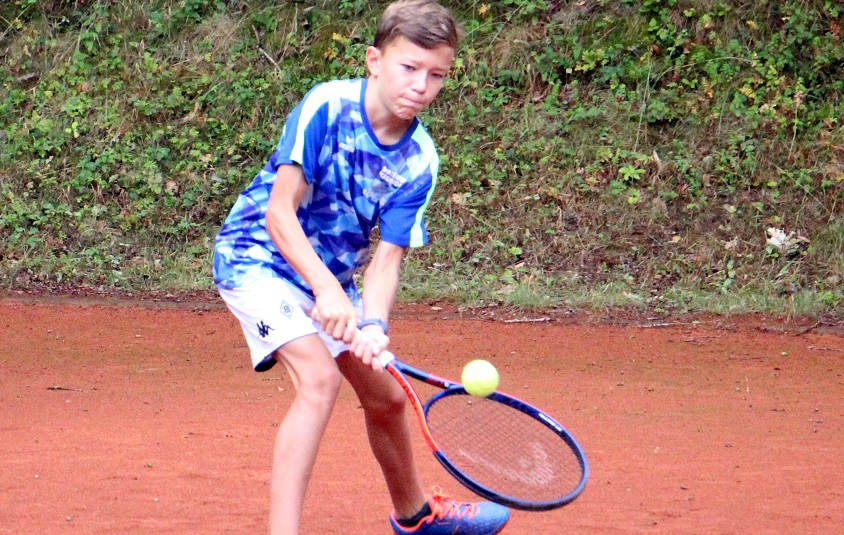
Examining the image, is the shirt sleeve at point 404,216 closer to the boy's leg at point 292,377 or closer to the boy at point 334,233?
the boy at point 334,233

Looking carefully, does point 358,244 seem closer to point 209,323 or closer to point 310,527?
point 310,527

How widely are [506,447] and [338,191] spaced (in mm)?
962

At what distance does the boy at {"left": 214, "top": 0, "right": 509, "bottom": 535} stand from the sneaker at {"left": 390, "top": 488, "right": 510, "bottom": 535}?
288 millimetres

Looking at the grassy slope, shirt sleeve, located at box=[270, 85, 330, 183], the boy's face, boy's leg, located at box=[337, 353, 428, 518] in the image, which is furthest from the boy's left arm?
the grassy slope

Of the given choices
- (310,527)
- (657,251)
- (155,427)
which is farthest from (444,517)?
(657,251)

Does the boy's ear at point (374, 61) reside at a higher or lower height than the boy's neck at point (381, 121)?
higher

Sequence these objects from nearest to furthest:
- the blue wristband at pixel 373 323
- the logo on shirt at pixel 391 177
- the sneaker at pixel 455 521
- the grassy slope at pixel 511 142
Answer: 1. the blue wristband at pixel 373 323
2. the logo on shirt at pixel 391 177
3. the sneaker at pixel 455 521
4. the grassy slope at pixel 511 142

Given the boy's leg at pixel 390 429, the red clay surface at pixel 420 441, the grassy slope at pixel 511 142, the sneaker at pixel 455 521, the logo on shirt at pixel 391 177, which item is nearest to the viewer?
the logo on shirt at pixel 391 177

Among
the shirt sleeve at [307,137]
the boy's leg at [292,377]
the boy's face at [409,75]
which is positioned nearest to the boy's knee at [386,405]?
the boy's leg at [292,377]

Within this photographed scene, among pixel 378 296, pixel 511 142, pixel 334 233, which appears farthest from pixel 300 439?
pixel 511 142

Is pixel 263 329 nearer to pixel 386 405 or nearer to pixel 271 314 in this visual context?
pixel 271 314

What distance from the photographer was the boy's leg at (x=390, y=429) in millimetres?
3205

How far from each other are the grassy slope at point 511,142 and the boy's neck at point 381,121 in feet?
14.3

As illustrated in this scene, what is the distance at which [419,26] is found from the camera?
2924mm
